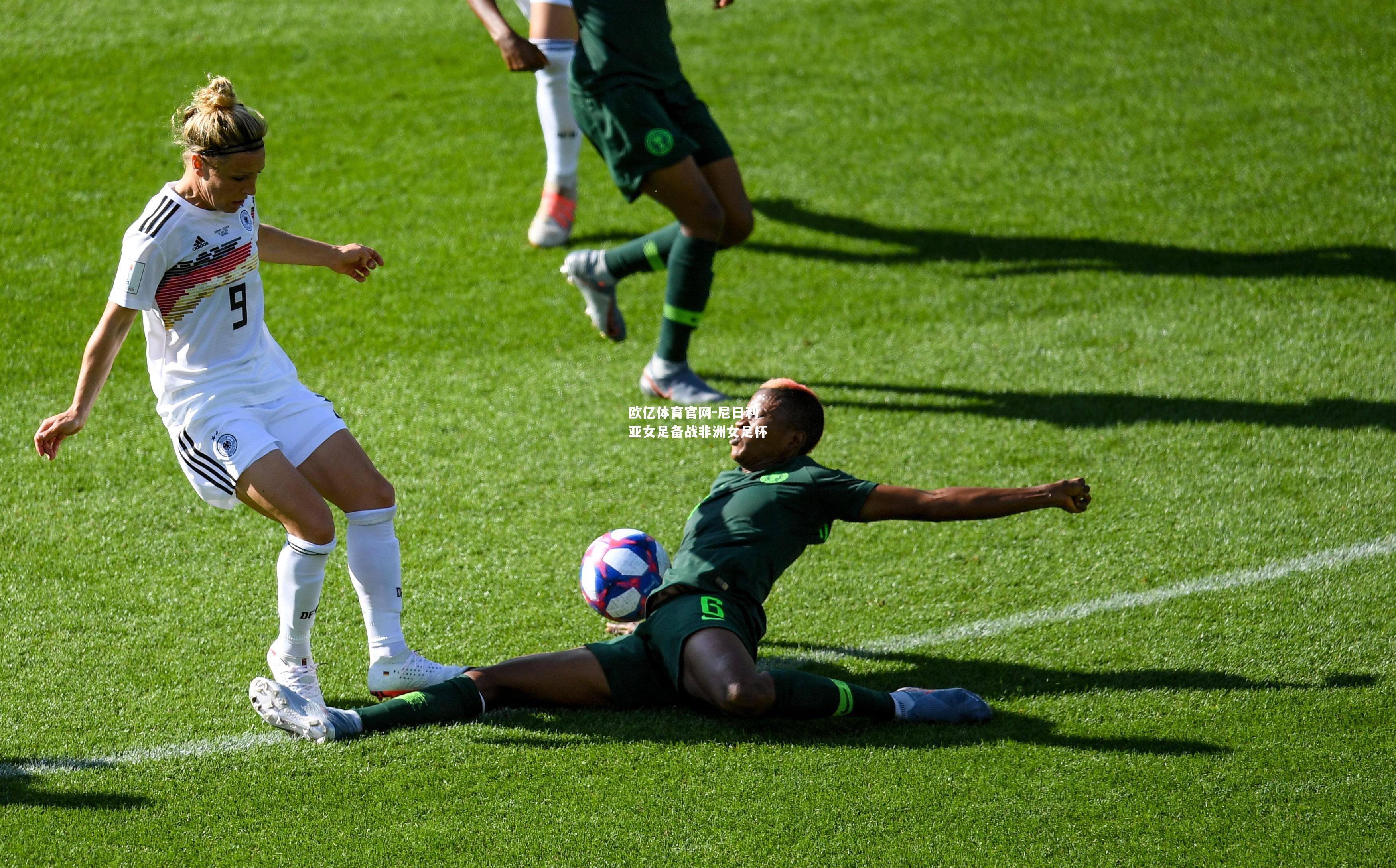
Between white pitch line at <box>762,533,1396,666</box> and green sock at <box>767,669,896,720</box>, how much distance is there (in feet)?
1.76

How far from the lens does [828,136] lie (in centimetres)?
1048

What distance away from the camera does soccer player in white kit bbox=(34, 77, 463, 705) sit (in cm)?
392

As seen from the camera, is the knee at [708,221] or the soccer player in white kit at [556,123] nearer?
the knee at [708,221]

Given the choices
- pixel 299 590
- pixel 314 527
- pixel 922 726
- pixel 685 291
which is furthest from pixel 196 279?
pixel 685 291

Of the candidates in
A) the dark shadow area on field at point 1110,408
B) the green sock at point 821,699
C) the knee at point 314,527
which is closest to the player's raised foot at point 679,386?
the dark shadow area on field at point 1110,408

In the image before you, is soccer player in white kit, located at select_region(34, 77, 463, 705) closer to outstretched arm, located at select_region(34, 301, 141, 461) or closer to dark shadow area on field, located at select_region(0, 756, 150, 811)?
outstretched arm, located at select_region(34, 301, 141, 461)

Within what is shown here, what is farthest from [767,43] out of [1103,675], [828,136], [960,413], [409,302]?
[1103,675]

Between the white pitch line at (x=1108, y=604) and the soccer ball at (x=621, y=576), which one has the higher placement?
the soccer ball at (x=621, y=576)

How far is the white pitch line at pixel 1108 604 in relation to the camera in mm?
4820

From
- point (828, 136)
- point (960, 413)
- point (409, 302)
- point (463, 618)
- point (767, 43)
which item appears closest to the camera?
point (463, 618)

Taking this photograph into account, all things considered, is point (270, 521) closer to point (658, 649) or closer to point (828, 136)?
point (658, 649)

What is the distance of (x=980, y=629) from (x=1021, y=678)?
38cm

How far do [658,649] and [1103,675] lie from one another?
5.22 feet

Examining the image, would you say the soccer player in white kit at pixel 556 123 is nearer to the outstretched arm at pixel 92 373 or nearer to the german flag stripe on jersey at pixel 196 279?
the german flag stripe on jersey at pixel 196 279
